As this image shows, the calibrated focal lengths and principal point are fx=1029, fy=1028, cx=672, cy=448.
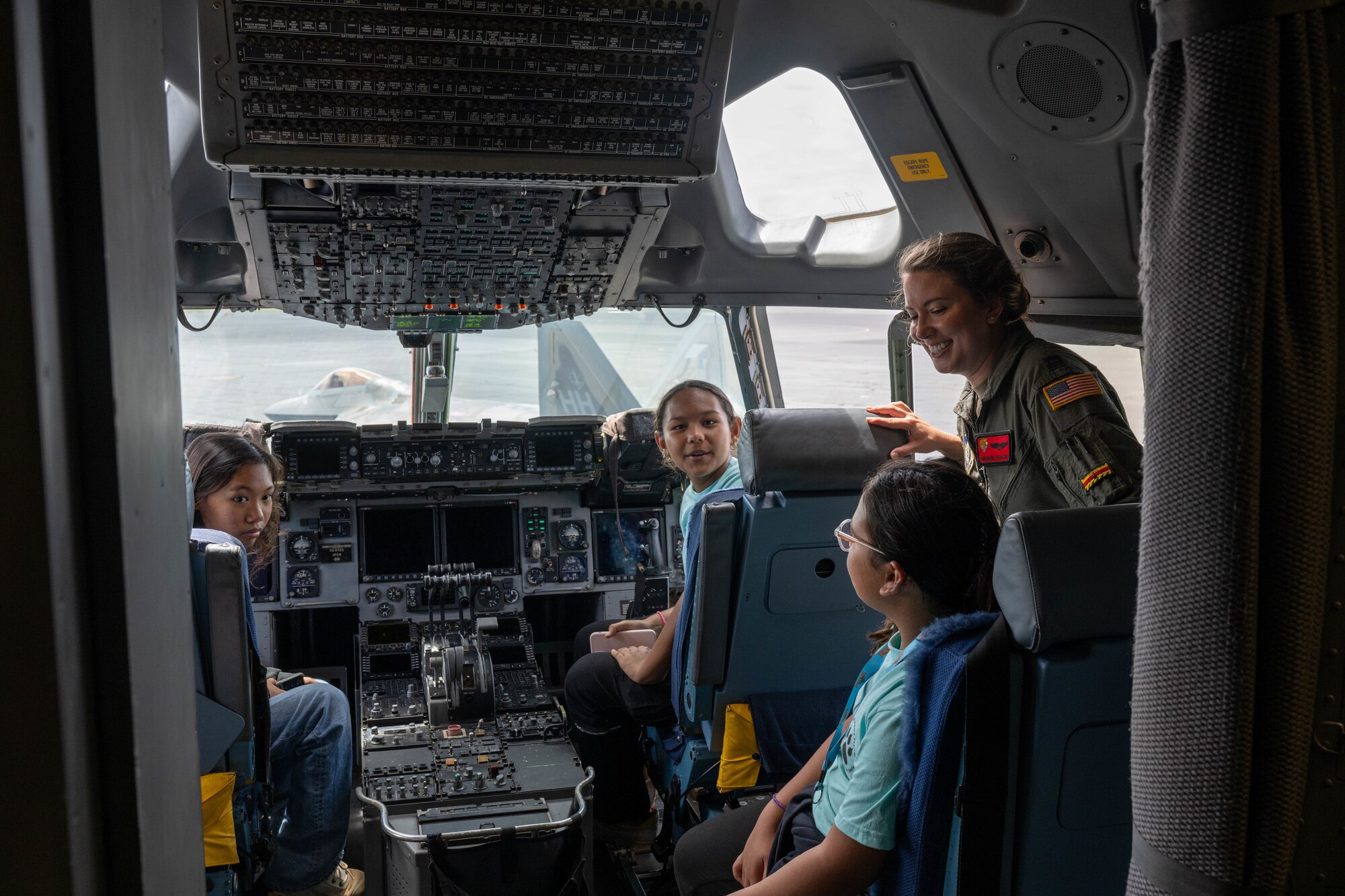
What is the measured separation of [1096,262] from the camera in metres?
2.72

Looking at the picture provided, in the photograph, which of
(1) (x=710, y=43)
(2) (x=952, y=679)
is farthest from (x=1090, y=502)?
(1) (x=710, y=43)

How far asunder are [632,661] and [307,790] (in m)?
1.03

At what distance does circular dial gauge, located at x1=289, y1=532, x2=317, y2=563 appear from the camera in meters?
4.38

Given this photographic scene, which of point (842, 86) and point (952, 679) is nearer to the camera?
point (952, 679)

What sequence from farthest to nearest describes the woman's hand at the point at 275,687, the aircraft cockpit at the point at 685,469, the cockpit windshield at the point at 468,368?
the cockpit windshield at the point at 468,368 < the woman's hand at the point at 275,687 < the aircraft cockpit at the point at 685,469

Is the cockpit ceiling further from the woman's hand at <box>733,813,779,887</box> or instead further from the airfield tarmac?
the woman's hand at <box>733,813,779,887</box>

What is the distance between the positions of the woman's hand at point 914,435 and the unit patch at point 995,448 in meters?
0.29

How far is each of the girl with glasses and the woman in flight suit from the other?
1.03ft

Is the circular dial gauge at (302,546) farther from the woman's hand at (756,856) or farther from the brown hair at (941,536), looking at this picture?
the brown hair at (941,536)

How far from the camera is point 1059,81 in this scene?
88.7 inches

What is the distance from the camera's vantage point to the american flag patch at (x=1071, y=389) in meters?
1.94

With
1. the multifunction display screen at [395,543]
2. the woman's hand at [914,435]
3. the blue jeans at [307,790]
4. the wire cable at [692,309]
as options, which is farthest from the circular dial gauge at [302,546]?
the woman's hand at [914,435]

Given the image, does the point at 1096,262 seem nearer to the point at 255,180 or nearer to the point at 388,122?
the point at 388,122

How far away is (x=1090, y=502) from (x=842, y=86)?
1.55 m
